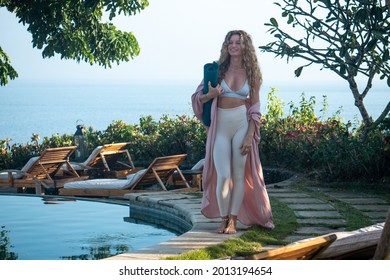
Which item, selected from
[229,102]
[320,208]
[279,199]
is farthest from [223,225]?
[279,199]

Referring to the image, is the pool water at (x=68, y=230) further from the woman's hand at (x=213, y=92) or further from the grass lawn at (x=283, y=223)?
the woman's hand at (x=213, y=92)

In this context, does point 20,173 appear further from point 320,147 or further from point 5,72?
point 5,72

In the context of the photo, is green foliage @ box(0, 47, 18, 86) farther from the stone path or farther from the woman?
the woman

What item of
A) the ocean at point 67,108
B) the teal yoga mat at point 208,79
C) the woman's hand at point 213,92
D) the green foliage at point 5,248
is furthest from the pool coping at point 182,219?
the ocean at point 67,108

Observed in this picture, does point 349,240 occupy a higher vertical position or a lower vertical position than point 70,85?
lower

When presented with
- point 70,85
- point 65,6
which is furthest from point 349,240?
point 70,85

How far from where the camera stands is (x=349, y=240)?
3088 mm

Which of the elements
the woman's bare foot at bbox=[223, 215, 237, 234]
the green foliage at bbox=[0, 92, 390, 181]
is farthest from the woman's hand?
the green foliage at bbox=[0, 92, 390, 181]

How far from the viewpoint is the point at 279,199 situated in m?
7.67

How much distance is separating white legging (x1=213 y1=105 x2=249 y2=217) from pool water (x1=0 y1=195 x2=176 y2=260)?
0.84 meters

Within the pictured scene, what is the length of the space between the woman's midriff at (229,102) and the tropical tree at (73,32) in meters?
7.21

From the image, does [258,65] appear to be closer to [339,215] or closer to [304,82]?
[339,215]

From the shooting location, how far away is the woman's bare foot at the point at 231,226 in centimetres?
591

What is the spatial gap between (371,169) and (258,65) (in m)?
3.25
